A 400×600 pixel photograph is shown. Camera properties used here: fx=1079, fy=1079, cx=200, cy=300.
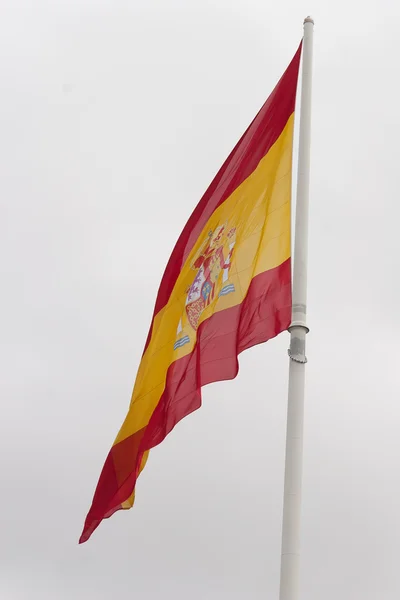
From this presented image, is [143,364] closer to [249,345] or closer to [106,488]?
[106,488]

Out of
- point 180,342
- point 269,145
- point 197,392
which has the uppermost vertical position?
point 269,145

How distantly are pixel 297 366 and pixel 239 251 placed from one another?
2382 millimetres

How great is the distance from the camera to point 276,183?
18297mm

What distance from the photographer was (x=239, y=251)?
60.2 ft

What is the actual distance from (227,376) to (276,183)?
3563 mm

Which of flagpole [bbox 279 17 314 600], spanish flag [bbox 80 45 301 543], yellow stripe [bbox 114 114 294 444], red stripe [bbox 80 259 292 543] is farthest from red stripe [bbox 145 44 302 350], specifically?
red stripe [bbox 80 259 292 543]

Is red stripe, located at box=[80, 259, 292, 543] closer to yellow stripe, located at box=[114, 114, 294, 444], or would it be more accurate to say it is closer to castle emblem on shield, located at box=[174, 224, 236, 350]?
yellow stripe, located at box=[114, 114, 294, 444]

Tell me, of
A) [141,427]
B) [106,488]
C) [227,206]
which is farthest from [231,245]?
[106,488]

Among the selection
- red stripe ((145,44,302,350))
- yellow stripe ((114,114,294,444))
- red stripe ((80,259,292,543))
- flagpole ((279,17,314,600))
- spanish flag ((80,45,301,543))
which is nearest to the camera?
flagpole ((279,17,314,600))

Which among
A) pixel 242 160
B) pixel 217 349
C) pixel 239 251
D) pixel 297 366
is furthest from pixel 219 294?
pixel 242 160

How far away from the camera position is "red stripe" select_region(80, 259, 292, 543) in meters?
17.0

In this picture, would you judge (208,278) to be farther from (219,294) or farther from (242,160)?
(242,160)

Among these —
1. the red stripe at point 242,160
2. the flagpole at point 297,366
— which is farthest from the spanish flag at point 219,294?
the flagpole at point 297,366

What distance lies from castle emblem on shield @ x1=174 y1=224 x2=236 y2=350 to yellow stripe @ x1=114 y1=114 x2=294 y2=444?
0.06 meters
